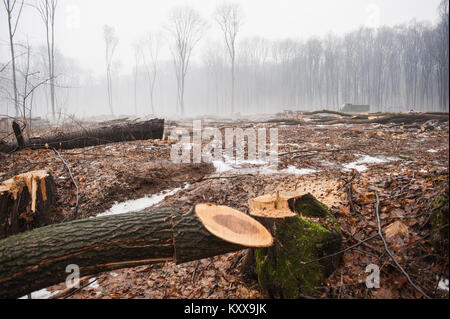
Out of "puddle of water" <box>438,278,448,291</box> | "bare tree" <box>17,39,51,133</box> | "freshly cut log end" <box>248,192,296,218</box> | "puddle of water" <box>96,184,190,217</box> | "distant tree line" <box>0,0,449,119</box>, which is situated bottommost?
"puddle of water" <box>96,184,190,217</box>

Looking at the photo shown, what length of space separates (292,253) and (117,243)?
1527 mm

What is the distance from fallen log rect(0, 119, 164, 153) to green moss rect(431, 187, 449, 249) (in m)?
7.33

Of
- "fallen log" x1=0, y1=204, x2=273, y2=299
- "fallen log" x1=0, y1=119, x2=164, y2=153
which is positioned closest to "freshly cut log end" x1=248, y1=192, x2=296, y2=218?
"fallen log" x1=0, y1=204, x2=273, y2=299

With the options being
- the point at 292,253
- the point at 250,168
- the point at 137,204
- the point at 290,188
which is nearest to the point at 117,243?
the point at 292,253

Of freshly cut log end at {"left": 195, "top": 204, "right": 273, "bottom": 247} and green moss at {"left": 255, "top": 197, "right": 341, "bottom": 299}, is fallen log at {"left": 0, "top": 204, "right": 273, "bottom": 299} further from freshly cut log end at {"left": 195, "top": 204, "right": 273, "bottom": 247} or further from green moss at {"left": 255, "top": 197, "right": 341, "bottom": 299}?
green moss at {"left": 255, "top": 197, "right": 341, "bottom": 299}

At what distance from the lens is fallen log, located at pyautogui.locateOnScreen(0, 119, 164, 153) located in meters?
5.80

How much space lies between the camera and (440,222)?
1.66 m

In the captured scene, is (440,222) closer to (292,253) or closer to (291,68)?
(292,253)

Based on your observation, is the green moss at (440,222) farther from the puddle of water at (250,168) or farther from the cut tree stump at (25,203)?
the cut tree stump at (25,203)

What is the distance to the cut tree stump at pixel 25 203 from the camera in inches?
115

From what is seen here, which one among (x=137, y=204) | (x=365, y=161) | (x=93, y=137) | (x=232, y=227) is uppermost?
(x=93, y=137)

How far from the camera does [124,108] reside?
210 feet
